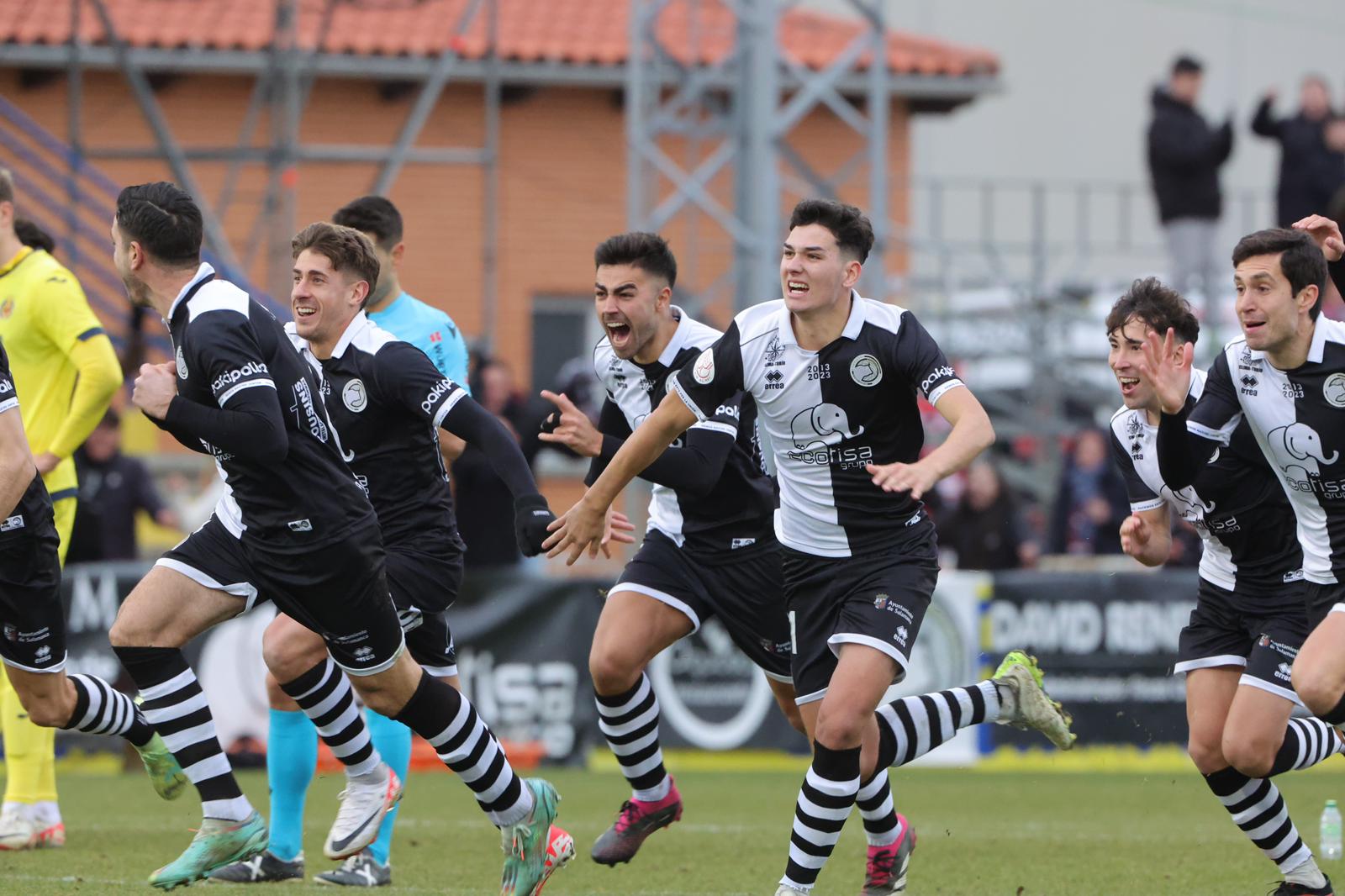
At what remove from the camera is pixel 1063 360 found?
59.5 feet

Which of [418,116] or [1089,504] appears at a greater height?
[418,116]

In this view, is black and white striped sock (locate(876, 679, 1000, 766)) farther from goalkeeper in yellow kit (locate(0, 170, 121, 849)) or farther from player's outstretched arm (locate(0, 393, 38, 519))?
goalkeeper in yellow kit (locate(0, 170, 121, 849))

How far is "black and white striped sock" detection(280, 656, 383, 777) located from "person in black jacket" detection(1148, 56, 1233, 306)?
37.9 ft

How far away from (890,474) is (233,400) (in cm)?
211

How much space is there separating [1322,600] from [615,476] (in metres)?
2.54

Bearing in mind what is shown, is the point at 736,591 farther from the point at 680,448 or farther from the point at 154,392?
the point at 154,392

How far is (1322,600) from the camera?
6926mm

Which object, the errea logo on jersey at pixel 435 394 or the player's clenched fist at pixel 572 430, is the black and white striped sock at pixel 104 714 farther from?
the player's clenched fist at pixel 572 430

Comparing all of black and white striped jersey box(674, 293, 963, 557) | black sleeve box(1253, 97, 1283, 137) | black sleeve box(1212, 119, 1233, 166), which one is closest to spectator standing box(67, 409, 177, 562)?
black and white striped jersey box(674, 293, 963, 557)

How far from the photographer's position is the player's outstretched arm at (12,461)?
6.52 metres

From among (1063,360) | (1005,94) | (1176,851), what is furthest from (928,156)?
(1176,851)

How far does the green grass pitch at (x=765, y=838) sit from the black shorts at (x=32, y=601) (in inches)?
32.8

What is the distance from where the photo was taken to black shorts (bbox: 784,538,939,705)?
6742 millimetres

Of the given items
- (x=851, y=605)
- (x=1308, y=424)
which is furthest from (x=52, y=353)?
(x=1308, y=424)
